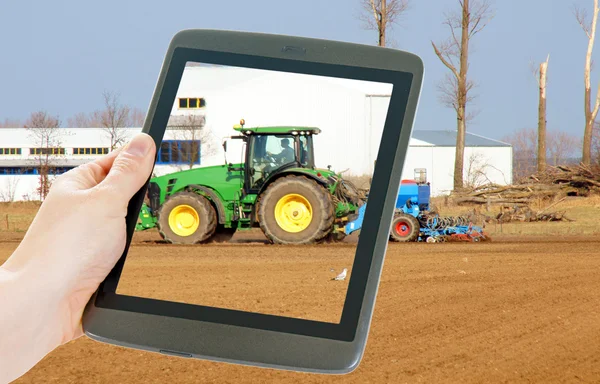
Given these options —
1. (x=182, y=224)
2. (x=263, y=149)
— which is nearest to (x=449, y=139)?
(x=182, y=224)

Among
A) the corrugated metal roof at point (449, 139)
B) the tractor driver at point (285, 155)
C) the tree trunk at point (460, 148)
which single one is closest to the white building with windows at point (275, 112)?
the tractor driver at point (285, 155)

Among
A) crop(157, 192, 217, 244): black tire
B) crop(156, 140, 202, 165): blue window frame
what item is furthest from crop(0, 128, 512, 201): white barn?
crop(156, 140, 202, 165): blue window frame

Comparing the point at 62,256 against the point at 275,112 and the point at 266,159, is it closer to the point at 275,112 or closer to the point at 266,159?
the point at 275,112

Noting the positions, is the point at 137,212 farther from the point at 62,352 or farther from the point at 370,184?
the point at 62,352

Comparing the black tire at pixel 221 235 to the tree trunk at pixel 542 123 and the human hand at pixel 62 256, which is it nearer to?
the human hand at pixel 62 256

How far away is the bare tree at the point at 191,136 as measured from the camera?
Result: 2.53 m

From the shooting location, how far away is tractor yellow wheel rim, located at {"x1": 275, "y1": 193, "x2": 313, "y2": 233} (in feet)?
29.7

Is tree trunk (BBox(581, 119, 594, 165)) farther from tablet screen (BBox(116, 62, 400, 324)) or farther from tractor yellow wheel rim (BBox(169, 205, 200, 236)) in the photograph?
tablet screen (BBox(116, 62, 400, 324))

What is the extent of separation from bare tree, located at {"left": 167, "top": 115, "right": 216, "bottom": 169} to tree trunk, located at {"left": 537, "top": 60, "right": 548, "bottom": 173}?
25.7 metres

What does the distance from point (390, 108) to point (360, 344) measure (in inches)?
27.1

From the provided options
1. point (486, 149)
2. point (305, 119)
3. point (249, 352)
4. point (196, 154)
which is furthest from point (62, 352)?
point (486, 149)

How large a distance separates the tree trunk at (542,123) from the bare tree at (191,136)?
25665 millimetres

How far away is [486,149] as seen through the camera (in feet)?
143

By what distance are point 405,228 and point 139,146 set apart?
1224 centimetres
